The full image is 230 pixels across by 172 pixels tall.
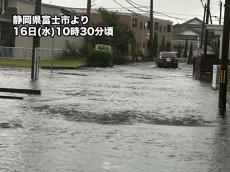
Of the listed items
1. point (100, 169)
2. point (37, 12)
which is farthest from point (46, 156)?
point (37, 12)

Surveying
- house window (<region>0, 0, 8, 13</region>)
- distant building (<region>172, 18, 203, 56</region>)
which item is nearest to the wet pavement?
house window (<region>0, 0, 8, 13</region>)

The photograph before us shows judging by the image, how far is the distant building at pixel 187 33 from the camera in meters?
140

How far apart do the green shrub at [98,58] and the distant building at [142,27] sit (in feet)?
A: 85.2

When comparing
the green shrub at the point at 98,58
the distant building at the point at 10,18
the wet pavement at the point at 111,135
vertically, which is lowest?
the wet pavement at the point at 111,135

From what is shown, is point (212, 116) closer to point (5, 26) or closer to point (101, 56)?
point (101, 56)

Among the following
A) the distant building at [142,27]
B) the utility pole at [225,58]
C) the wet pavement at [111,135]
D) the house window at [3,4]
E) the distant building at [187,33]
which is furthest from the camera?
the distant building at [187,33]

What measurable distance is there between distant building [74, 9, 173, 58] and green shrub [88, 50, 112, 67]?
2596cm

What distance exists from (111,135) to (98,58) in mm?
38711

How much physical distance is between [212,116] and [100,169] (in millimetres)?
8319

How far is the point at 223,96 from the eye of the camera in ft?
60.9

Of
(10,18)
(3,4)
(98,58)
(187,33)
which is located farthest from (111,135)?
(187,33)

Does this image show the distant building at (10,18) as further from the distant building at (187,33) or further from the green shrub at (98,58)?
the distant building at (187,33)

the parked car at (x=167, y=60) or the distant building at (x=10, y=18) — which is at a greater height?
the distant building at (x=10, y=18)

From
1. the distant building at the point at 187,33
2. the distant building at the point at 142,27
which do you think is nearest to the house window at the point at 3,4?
the distant building at the point at 142,27
